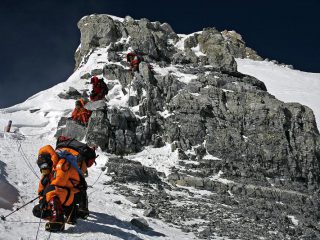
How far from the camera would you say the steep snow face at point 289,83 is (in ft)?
163

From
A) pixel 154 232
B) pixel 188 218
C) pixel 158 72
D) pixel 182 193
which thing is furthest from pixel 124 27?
pixel 154 232

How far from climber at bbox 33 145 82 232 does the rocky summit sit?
5137 millimetres

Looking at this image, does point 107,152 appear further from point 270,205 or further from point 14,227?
point 14,227

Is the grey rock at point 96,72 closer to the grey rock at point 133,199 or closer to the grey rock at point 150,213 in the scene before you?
the grey rock at point 133,199

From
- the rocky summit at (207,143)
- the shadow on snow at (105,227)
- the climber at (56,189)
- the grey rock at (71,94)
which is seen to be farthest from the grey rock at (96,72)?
the climber at (56,189)

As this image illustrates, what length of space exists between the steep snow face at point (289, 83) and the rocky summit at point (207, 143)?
18.2 meters

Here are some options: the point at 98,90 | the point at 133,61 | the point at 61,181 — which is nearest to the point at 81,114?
the point at 98,90

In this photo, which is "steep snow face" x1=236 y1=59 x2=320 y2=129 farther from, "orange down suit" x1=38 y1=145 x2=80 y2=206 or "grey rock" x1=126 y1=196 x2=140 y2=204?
→ "orange down suit" x1=38 y1=145 x2=80 y2=206

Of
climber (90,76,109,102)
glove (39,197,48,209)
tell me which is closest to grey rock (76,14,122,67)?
climber (90,76,109,102)

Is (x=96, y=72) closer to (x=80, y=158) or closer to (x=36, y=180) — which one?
(x=36, y=180)

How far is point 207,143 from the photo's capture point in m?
23.8

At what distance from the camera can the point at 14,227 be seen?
7.54 meters

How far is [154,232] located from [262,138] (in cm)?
1608

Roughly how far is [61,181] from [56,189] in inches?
7.0
